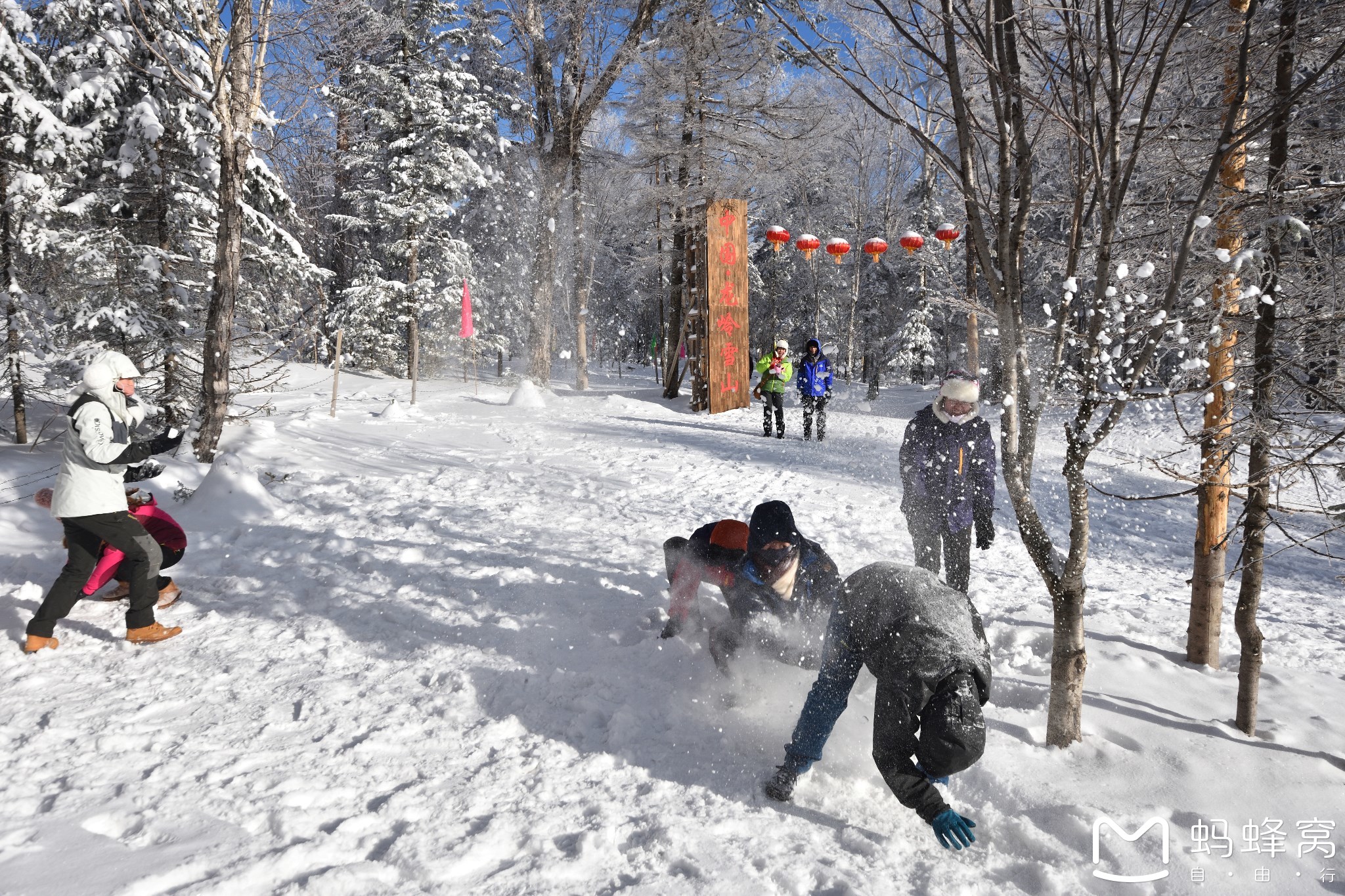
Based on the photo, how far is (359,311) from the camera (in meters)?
21.2

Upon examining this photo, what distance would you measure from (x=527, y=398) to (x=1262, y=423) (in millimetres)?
12441

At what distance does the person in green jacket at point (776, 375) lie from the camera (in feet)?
35.3

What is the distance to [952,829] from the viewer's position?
2.43 meters

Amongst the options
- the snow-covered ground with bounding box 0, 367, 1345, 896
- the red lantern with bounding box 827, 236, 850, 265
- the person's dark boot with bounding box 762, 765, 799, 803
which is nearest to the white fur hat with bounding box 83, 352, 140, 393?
the snow-covered ground with bounding box 0, 367, 1345, 896

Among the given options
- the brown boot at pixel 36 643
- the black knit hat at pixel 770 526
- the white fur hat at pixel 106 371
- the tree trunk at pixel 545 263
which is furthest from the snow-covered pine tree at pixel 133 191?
the black knit hat at pixel 770 526

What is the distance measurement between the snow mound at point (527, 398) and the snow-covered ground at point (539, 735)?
7416mm

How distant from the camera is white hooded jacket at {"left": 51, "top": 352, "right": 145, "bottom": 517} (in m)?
3.79

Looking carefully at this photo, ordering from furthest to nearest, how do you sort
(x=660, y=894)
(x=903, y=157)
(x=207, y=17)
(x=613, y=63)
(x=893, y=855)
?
(x=903, y=157)
(x=613, y=63)
(x=207, y=17)
(x=893, y=855)
(x=660, y=894)

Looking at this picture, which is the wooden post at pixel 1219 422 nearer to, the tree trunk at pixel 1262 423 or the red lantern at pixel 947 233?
the tree trunk at pixel 1262 423

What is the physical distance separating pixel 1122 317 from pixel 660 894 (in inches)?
103

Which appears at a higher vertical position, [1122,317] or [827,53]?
[827,53]

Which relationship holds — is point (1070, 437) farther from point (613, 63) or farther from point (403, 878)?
point (613, 63)

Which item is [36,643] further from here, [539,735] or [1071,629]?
[1071,629]

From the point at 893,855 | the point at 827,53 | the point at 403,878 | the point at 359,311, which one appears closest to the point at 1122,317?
the point at 827,53
